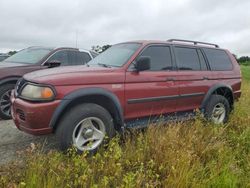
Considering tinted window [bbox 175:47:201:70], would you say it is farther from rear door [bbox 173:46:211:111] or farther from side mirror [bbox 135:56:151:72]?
side mirror [bbox 135:56:151:72]

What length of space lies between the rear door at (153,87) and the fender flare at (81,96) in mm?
194

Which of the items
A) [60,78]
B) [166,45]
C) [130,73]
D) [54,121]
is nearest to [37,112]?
[54,121]

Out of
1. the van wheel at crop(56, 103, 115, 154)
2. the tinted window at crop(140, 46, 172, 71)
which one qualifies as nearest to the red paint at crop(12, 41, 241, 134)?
the tinted window at crop(140, 46, 172, 71)

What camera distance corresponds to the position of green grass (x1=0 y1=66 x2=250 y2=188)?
3346 mm

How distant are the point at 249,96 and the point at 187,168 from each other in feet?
23.3

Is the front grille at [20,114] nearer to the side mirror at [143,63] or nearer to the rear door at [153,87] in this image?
the rear door at [153,87]

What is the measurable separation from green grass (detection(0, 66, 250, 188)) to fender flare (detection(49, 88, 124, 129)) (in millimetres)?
392

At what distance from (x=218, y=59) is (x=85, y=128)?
12.2 feet

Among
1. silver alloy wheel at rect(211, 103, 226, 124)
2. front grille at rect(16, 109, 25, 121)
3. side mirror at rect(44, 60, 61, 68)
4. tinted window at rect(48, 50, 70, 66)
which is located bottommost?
silver alloy wheel at rect(211, 103, 226, 124)

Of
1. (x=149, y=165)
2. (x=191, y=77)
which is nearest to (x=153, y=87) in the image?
(x=191, y=77)

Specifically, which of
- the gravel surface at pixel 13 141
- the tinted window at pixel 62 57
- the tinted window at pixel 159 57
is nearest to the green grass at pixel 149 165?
the gravel surface at pixel 13 141

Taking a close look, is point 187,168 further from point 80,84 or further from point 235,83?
point 235,83

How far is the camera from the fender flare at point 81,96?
13.1ft

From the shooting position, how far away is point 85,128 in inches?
168
